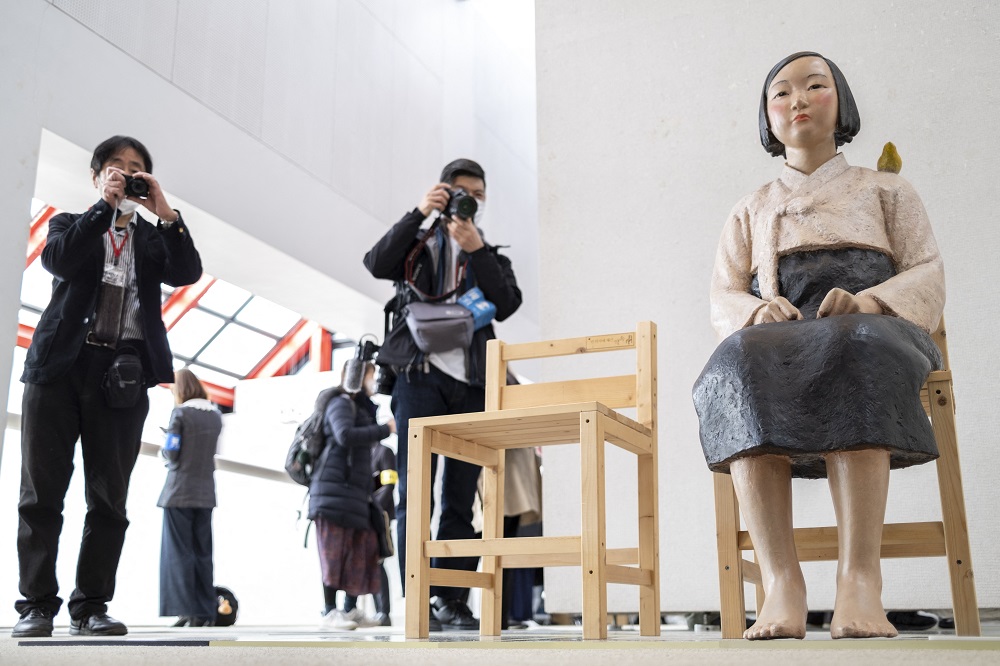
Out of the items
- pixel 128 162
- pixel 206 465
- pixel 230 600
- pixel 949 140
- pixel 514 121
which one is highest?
pixel 514 121

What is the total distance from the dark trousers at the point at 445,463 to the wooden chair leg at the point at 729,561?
0.87m

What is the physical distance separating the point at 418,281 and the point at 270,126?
226 centimetres

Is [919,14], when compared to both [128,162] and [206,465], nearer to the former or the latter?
[128,162]

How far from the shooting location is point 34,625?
2166 mm

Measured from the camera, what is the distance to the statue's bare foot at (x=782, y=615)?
4.57 feet

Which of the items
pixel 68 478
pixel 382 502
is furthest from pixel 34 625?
pixel 382 502

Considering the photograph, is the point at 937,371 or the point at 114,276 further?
the point at 114,276

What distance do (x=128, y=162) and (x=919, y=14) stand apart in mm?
2433

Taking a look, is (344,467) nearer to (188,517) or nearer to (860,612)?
(188,517)

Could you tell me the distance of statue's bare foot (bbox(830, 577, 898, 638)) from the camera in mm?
1350

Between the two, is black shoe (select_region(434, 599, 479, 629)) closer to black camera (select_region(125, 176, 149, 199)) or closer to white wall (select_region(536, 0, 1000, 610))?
white wall (select_region(536, 0, 1000, 610))

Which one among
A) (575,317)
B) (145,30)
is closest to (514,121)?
(145,30)

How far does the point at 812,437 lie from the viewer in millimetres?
1464

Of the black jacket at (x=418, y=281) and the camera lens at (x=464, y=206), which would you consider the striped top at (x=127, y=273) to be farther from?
the camera lens at (x=464, y=206)
